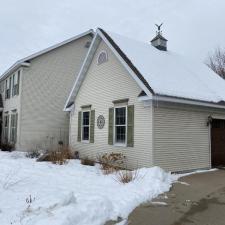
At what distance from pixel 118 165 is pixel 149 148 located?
2155 millimetres

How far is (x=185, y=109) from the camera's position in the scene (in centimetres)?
1307

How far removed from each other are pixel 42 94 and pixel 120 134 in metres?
8.10

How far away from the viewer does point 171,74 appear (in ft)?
46.6

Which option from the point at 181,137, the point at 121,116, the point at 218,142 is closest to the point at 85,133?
the point at 121,116

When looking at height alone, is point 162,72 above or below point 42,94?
above

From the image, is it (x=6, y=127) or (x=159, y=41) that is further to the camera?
(x=6, y=127)

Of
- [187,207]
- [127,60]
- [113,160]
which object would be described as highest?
[127,60]

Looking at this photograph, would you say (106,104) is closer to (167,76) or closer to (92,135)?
(92,135)

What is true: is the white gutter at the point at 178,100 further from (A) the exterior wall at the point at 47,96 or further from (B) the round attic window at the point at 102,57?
(A) the exterior wall at the point at 47,96

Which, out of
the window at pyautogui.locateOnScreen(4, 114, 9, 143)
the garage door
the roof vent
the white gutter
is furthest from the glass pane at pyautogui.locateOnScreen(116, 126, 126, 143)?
the window at pyautogui.locateOnScreen(4, 114, 9, 143)

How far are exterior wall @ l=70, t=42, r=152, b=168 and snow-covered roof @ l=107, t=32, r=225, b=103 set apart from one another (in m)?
0.75

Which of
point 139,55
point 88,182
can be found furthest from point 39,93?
point 88,182

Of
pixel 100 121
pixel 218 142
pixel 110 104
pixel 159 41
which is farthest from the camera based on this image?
pixel 159 41

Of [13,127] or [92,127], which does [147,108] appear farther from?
[13,127]
